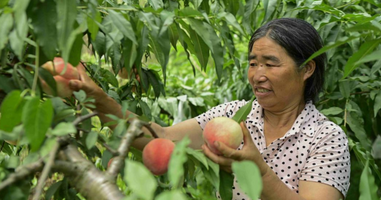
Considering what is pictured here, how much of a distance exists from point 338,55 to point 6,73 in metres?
1.65

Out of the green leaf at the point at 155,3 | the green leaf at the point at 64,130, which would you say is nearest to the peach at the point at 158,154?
the green leaf at the point at 64,130

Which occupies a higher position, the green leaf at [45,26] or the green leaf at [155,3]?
the green leaf at [45,26]

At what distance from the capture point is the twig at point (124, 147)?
841mm

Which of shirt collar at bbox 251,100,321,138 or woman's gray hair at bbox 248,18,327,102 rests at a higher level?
woman's gray hair at bbox 248,18,327,102

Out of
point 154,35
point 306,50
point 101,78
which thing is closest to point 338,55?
point 306,50

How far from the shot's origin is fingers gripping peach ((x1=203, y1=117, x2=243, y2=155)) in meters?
1.18

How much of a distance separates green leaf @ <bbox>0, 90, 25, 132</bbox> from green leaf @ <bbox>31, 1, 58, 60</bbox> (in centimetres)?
12

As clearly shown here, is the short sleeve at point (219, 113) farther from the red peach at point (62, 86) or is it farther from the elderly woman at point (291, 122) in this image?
the red peach at point (62, 86)

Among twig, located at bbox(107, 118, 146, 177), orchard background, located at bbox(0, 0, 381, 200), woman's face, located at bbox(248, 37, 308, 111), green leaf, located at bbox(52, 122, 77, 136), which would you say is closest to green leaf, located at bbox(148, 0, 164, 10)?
orchard background, located at bbox(0, 0, 381, 200)

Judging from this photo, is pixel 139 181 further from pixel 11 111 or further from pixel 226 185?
pixel 226 185

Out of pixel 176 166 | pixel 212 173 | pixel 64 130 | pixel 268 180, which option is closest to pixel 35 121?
pixel 64 130

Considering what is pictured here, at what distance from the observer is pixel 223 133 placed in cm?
119

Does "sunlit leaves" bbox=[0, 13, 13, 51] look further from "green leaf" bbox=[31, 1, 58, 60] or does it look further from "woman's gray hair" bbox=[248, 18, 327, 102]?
"woman's gray hair" bbox=[248, 18, 327, 102]

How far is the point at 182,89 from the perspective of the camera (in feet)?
9.59
